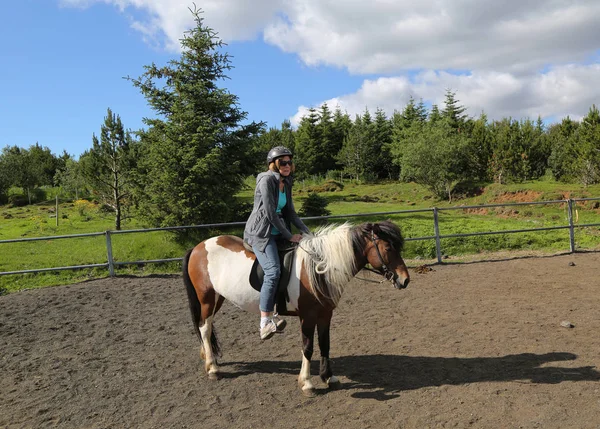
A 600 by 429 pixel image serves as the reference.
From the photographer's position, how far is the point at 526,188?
26141 mm

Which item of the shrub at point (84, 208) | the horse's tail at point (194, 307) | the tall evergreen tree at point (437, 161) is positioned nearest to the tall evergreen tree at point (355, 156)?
the tall evergreen tree at point (437, 161)

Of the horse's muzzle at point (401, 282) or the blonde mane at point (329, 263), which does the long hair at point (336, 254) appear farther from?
the horse's muzzle at point (401, 282)

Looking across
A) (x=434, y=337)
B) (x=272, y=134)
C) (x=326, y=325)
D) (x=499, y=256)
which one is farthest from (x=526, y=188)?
(x=272, y=134)

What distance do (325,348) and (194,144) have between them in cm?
1161

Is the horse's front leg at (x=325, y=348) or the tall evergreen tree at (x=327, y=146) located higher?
the tall evergreen tree at (x=327, y=146)

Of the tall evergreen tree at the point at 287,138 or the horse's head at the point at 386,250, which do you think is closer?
the horse's head at the point at 386,250

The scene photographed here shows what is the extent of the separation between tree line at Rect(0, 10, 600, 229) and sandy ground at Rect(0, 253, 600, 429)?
716cm

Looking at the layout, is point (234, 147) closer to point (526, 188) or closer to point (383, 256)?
point (383, 256)

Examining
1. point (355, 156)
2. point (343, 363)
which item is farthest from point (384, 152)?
point (343, 363)

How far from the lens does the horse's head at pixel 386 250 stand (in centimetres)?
398

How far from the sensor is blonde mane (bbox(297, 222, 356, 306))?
4062 millimetres

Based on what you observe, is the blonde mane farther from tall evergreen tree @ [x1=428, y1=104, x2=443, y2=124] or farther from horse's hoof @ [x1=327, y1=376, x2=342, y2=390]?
Result: tall evergreen tree @ [x1=428, y1=104, x2=443, y2=124]

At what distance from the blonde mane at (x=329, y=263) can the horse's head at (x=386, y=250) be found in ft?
0.65

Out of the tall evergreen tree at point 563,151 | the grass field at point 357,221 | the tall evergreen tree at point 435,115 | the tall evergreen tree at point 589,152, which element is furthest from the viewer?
the tall evergreen tree at point 435,115
